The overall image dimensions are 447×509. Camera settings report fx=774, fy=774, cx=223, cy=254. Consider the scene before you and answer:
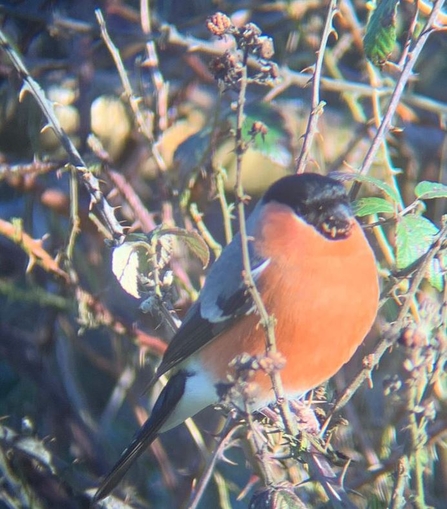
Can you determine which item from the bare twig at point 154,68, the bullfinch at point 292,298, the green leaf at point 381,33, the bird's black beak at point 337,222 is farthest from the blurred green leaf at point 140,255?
the bare twig at point 154,68

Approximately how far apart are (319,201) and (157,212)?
2.30ft

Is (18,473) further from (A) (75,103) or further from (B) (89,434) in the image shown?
(A) (75,103)

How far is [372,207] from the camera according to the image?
71.5 inches

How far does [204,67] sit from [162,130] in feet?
2.20

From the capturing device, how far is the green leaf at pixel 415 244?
5.47ft

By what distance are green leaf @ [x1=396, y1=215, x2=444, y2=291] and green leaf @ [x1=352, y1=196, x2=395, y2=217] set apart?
43 mm

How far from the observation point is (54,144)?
316cm

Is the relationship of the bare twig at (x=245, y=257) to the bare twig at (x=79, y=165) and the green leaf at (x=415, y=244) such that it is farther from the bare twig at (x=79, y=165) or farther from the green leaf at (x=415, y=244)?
the bare twig at (x=79, y=165)

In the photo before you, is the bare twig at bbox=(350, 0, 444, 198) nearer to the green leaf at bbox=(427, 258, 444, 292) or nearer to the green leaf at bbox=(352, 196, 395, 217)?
the green leaf at bbox=(352, 196, 395, 217)

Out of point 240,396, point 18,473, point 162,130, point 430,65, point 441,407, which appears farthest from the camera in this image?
point 430,65

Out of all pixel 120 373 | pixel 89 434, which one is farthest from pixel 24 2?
pixel 89 434

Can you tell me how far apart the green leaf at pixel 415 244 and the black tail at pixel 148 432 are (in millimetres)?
907

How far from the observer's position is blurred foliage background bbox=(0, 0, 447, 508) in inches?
84.7

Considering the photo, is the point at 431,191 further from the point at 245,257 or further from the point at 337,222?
the point at 245,257
